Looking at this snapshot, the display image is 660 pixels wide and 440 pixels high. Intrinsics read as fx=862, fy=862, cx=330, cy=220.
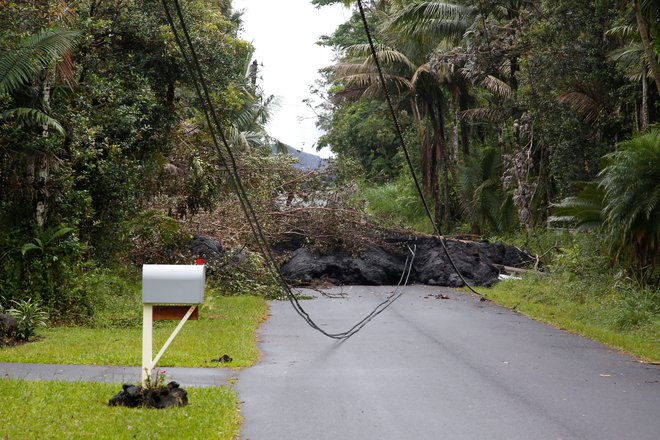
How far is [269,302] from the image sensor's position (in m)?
20.2

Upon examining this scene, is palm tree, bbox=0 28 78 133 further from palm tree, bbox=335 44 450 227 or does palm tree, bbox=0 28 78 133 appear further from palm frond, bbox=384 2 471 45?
palm tree, bbox=335 44 450 227

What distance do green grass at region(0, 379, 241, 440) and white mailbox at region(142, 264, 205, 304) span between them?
102cm

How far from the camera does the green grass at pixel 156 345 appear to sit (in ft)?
36.6

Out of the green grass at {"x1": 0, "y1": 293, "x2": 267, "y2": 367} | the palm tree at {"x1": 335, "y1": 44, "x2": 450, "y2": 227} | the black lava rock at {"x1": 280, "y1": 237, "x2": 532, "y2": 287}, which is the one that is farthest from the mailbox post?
the palm tree at {"x1": 335, "y1": 44, "x2": 450, "y2": 227}

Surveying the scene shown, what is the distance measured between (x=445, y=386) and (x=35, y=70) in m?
8.99

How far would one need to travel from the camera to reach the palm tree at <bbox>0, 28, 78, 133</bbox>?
1406cm

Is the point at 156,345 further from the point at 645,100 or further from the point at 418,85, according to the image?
the point at 418,85

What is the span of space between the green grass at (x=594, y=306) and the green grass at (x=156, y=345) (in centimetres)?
561

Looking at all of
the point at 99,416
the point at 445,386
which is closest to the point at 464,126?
the point at 445,386

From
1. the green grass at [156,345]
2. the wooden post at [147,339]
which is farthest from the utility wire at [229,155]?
the wooden post at [147,339]

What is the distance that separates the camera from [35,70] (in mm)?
14445

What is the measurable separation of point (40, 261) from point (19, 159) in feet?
6.06

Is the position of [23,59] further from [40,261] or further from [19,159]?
[40,261]

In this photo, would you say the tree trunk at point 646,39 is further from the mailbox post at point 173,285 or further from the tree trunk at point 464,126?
the tree trunk at point 464,126
